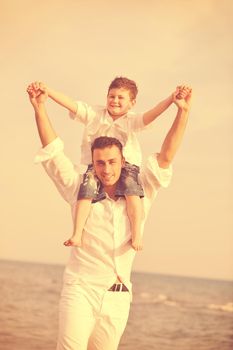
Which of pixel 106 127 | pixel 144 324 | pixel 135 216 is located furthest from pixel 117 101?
pixel 144 324

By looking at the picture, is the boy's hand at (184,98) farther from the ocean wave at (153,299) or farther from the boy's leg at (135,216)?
the ocean wave at (153,299)

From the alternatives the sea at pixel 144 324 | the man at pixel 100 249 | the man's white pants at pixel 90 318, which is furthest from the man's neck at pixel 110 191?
the sea at pixel 144 324

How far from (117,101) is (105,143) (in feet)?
0.68

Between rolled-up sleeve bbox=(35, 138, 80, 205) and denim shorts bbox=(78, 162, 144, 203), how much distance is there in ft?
0.13

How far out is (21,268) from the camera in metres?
3.71

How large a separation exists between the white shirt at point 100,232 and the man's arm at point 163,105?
0.67 ft

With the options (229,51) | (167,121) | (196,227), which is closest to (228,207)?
(196,227)

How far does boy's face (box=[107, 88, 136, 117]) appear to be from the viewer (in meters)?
2.21

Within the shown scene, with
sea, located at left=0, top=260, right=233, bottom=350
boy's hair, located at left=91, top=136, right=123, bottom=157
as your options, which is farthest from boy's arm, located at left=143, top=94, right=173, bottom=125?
sea, located at left=0, top=260, right=233, bottom=350

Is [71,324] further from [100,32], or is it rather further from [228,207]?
[100,32]

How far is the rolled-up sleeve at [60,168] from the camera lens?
1.91 metres

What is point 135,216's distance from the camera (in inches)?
79.1

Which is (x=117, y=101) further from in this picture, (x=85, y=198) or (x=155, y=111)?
(x=85, y=198)

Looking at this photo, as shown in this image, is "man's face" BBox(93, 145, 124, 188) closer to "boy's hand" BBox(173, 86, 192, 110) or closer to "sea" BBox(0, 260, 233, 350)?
"boy's hand" BBox(173, 86, 192, 110)
